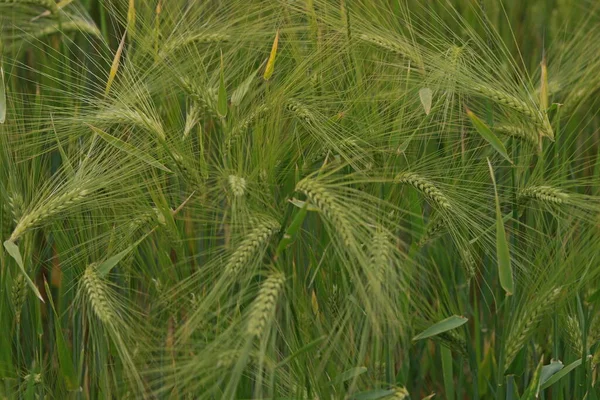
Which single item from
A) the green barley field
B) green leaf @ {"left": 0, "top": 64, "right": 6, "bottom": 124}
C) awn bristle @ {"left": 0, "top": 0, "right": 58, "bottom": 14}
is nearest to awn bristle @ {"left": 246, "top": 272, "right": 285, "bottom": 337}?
the green barley field

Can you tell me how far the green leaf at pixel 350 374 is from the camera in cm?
117

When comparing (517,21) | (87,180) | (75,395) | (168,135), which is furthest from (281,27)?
(517,21)

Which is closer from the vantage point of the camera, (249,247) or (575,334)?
(249,247)

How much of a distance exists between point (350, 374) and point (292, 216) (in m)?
0.23

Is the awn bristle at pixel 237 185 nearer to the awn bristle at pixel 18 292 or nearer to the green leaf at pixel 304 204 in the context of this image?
the green leaf at pixel 304 204

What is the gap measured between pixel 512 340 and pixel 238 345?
0.44m

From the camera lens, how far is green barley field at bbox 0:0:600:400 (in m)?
1.14

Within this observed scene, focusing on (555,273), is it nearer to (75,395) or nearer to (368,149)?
(368,149)

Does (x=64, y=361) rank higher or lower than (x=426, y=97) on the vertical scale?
lower

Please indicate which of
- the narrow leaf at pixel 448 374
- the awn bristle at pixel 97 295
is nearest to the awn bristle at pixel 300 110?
the awn bristle at pixel 97 295

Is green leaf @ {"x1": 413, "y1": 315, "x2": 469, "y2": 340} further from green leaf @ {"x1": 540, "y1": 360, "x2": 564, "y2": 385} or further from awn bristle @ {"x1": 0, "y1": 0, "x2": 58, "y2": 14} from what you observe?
awn bristle @ {"x1": 0, "y1": 0, "x2": 58, "y2": 14}

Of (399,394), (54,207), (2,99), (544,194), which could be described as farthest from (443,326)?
(2,99)

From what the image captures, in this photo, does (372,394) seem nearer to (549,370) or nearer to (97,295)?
(549,370)

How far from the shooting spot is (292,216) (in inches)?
49.0
